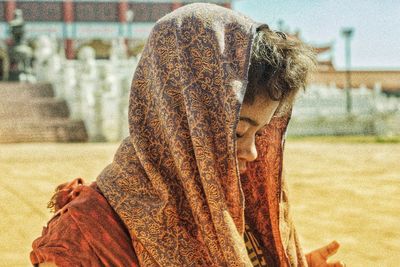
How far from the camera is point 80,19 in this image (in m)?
34.5

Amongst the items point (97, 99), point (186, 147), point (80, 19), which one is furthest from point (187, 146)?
point (80, 19)

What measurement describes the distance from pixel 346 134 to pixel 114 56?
7.34 metres

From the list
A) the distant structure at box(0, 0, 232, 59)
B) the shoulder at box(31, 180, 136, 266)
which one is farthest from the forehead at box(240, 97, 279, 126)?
the distant structure at box(0, 0, 232, 59)

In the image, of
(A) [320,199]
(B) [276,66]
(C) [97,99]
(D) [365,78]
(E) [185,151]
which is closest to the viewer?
(E) [185,151]

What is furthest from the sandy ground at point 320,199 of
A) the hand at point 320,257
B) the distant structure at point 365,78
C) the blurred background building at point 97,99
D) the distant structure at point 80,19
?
the distant structure at point 80,19

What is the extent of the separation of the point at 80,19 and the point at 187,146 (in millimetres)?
34156

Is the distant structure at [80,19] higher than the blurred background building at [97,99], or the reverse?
the distant structure at [80,19]

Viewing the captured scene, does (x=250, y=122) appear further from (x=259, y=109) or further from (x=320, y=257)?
(x=320, y=257)

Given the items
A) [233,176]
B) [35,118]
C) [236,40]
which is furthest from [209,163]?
[35,118]

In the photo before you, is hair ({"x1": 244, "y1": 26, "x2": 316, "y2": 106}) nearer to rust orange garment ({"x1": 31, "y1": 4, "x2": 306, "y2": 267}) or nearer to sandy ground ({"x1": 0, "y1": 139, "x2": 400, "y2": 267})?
rust orange garment ({"x1": 31, "y1": 4, "x2": 306, "y2": 267})

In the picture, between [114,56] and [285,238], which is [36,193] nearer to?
[285,238]

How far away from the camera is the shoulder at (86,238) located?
1.40 m

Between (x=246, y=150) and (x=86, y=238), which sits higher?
(x=246, y=150)

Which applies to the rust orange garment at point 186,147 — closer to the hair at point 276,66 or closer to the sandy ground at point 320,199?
the hair at point 276,66
